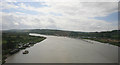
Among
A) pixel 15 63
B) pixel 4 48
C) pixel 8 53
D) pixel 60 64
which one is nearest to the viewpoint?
pixel 60 64

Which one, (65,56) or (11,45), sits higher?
(11,45)

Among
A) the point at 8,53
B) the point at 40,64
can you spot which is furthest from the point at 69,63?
the point at 8,53

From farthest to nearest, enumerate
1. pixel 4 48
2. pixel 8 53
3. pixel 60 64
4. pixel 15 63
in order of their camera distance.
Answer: pixel 4 48 → pixel 8 53 → pixel 15 63 → pixel 60 64

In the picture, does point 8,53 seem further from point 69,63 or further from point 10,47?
point 69,63

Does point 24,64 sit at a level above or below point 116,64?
above

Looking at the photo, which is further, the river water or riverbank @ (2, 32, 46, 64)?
riverbank @ (2, 32, 46, 64)

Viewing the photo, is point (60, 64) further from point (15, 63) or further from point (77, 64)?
point (15, 63)

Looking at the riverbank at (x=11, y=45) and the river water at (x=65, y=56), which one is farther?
the riverbank at (x=11, y=45)

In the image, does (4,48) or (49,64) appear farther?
(4,48)

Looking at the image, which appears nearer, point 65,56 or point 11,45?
point 65,56

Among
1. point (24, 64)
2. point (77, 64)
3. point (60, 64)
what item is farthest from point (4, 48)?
point (77, 64)
